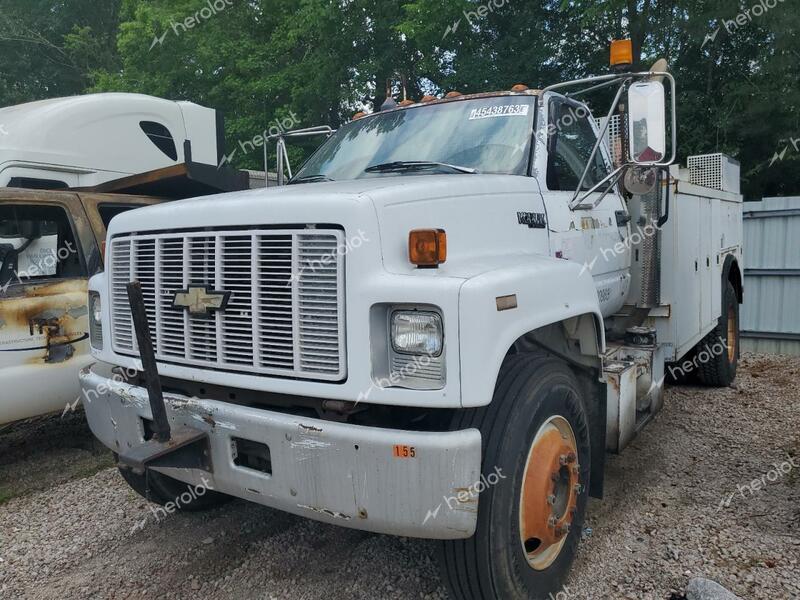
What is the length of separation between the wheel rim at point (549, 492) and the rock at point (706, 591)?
22.7 inches

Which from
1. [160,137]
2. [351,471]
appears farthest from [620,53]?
[160,137]

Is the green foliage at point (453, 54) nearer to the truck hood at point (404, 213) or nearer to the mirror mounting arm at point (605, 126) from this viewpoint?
the mirror mounting arm at point (605, 126)

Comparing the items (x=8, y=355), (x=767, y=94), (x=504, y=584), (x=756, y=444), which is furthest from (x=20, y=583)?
(x=767, y=94)

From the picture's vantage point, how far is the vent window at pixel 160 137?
7648mm

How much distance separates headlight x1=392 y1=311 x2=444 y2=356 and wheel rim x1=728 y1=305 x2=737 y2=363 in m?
5.47

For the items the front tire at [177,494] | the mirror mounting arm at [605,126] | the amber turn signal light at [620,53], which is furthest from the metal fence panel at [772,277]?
the front tire at [177,494]

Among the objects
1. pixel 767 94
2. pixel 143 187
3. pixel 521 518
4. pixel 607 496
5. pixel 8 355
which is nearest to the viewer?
pixel 521 518

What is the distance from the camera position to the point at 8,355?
4.45 metres

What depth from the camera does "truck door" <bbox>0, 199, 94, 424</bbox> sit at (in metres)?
4.47

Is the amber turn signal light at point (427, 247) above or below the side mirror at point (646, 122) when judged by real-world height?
below

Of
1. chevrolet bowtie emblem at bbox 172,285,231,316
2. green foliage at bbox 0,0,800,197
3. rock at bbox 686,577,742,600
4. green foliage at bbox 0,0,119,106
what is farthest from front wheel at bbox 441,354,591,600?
green foliage at bbox 0,0,119,106

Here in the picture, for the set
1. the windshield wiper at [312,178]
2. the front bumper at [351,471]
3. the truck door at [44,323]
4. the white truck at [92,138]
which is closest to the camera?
the front bumper at [351,471]

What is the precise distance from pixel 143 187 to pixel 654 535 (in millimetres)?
5145

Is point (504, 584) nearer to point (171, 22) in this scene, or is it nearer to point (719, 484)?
point (719, 484)
